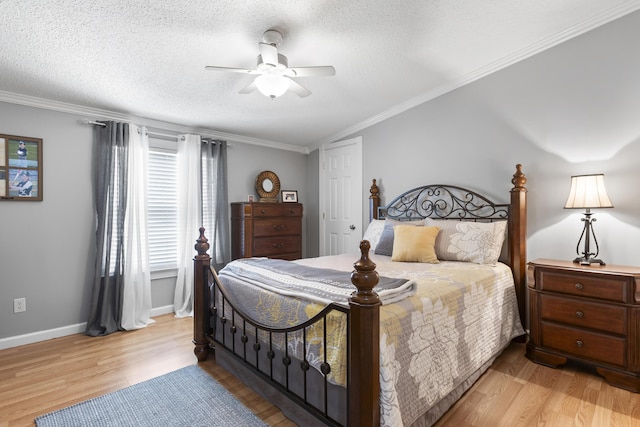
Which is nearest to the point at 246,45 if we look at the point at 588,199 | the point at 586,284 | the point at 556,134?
the point at 556,134

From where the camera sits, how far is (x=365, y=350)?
1270mm

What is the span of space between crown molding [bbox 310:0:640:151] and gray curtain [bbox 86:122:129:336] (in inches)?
112

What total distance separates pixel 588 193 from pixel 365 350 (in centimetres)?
218

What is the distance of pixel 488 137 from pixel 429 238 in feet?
3.99

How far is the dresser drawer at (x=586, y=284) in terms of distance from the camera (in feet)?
6.64

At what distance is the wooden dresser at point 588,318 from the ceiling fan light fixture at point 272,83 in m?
2.33

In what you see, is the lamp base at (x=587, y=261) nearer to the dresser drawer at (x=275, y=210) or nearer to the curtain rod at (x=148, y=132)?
the dresser drawer at (x=275, y=210)

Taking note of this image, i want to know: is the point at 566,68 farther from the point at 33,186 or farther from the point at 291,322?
the point at 33,186

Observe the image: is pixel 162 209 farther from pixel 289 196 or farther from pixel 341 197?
pixel 341 197

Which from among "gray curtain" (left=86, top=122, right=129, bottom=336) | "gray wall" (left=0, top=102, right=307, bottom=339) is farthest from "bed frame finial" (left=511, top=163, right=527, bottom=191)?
"gray wall" (left=0, top=102, right=307, bottom=339)

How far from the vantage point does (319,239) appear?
4.85m

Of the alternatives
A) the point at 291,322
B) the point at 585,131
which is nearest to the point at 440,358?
the point at 291,322

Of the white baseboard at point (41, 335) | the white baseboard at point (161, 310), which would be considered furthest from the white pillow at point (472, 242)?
the white baseboard at point (41, 335)

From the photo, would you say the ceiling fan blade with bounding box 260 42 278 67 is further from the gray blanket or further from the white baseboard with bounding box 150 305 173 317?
the white baseboard with bounding box 150 305 173 317
